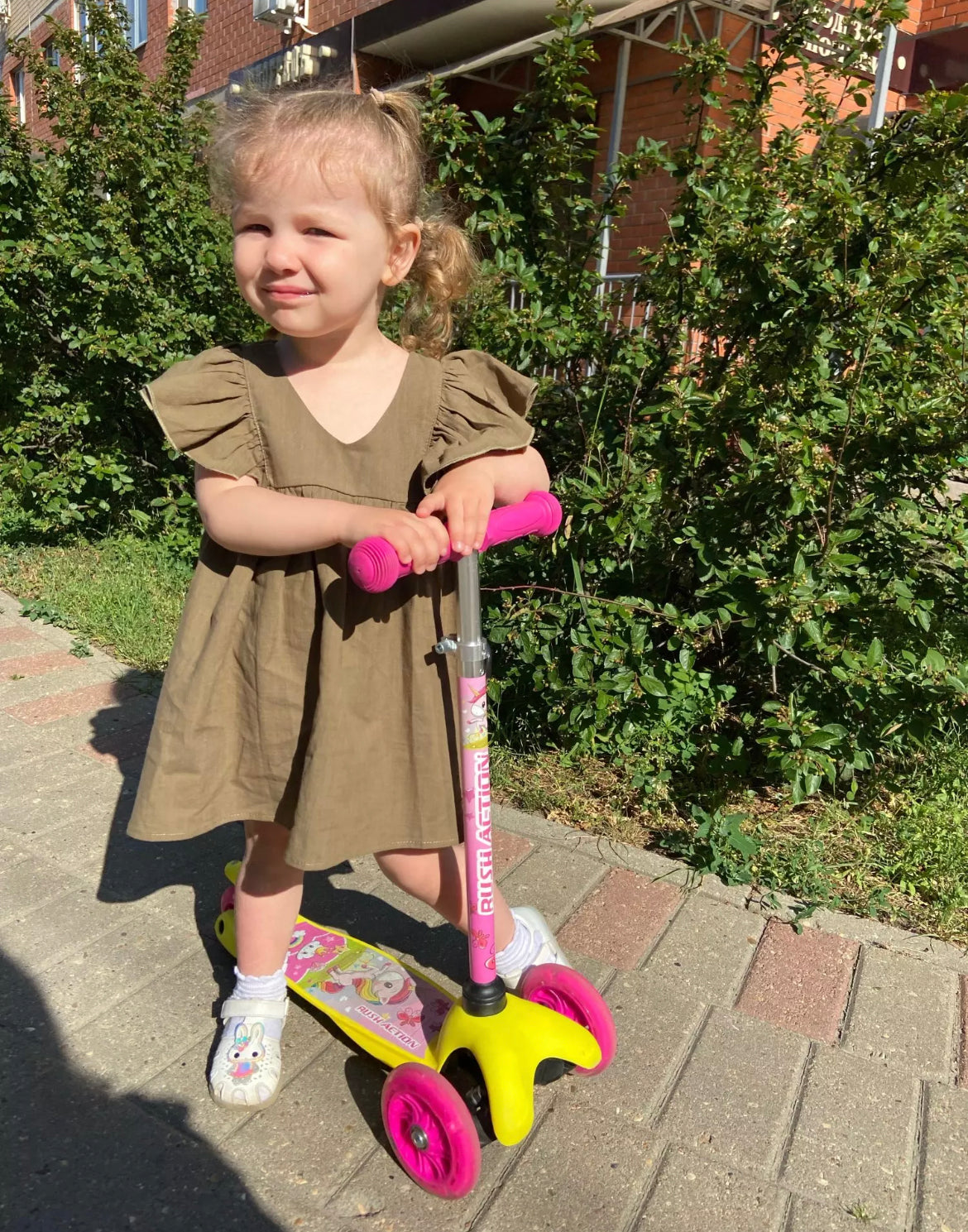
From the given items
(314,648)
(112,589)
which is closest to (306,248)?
(314,648)

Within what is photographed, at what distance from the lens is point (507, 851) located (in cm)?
273

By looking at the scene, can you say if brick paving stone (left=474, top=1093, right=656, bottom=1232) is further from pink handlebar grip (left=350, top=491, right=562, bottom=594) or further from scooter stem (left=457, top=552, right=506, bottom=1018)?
pink handlebar grip (left=350, top=491, right=562, bottom=594)

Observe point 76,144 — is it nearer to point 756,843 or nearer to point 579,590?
point 579,590

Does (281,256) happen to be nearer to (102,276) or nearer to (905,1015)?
(905,1015)

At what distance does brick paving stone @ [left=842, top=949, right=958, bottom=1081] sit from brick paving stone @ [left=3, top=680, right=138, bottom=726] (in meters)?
2.71

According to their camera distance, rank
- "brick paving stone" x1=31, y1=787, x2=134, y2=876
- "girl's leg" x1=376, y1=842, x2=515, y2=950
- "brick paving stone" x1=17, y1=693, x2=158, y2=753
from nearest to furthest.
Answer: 1. "girl's leg" x1=376, y1=842, x2=515, y2=950
2. "brick paving stone" x1=31, y1=787, x2=134, y2=876
3. "brick paving stone" x1=17, y1=693, x2=158, y2=753

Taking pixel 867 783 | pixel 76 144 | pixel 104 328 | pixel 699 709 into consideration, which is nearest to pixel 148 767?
pixel 699 709

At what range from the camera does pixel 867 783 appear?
119 inches

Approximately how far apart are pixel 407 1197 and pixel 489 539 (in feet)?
3.74

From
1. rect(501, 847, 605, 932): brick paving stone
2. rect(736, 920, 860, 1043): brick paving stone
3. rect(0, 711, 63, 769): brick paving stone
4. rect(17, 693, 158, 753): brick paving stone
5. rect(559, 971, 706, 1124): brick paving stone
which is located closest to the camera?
rect(559, 971, 706, 1124): brick paving stone

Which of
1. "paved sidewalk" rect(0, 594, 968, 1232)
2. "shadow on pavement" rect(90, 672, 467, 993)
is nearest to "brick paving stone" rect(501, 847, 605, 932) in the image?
"paved sidewalk" rect(0, 594, 968, 1232)

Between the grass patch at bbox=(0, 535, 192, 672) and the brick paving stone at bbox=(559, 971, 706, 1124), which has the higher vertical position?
the grass patch at bbox=(0, 535, 192, 672)

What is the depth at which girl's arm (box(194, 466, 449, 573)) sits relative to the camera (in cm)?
149

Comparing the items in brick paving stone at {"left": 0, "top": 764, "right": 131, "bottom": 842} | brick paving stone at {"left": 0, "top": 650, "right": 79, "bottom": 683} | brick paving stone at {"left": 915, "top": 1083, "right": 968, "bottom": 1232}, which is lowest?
brick paving stone at {"left": 915, "top": 1083, "right": 968, "bottom": 1232}
